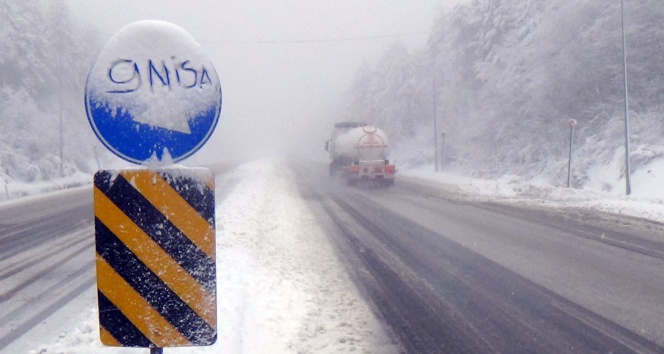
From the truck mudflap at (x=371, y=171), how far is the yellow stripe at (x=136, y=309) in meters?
24.0

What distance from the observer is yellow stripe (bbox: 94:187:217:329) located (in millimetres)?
2590

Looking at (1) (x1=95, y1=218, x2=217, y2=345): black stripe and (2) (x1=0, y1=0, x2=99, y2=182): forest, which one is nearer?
(1) (x1=95, y1=218, x2=217, y2=345): black stripe

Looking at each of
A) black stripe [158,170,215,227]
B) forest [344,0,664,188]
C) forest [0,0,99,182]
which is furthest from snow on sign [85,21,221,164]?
forest [0,0,99,182]

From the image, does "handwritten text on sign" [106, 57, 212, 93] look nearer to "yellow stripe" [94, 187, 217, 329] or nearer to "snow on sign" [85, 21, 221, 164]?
"snow on sign" [85, 21, 221, 164]

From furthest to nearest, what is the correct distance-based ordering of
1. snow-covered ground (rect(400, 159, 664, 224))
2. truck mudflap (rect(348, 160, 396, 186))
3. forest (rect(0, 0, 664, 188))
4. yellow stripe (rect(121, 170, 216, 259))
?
truck mudflap (rect(348, 160, 396, 186)), forest (rect(0, 0, 664, 188)), snow-covered ground (rect(400, 159, 664, 224)), yellow stripe (rect(121, 170, 216, 259))

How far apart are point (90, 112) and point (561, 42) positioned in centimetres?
3002

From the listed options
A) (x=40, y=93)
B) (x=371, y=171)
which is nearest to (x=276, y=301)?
(x=371, y=171)

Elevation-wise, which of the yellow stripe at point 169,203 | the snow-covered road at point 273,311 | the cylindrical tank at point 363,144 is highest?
the cylindrical tank at point 363,144

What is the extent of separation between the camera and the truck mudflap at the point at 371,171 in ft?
87.2

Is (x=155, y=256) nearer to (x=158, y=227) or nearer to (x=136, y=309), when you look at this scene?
(x=158, y=227)

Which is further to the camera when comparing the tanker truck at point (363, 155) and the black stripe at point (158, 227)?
the tanker truck at point (363, 155)

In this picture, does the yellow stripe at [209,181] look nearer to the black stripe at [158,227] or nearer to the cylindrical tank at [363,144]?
the black stripe at [158,227]

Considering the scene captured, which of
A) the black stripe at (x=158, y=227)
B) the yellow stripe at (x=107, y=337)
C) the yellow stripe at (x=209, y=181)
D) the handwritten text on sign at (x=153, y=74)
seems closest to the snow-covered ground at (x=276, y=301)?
the yellow stripe at (x=107, y=337)

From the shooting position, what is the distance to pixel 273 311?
20.6 ft
